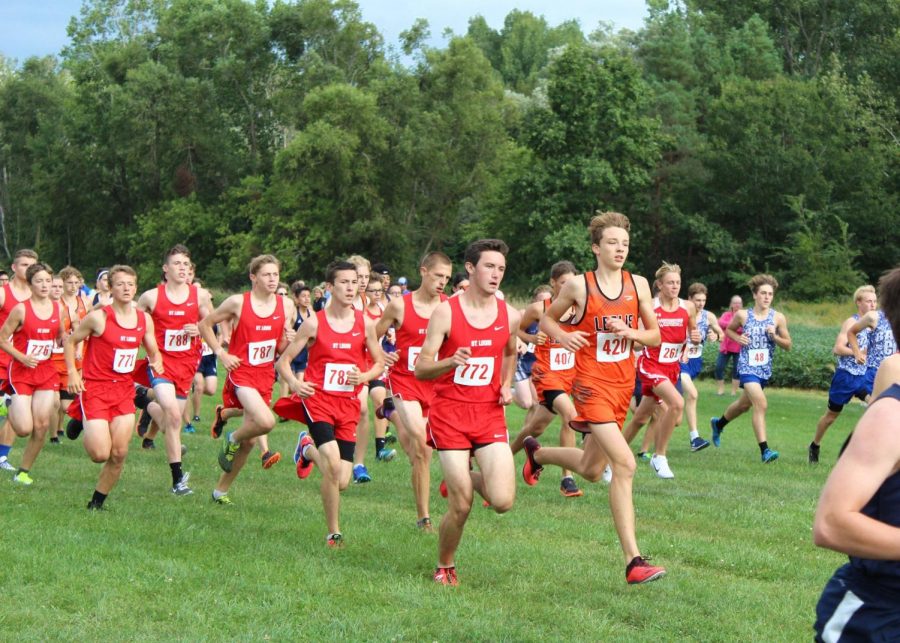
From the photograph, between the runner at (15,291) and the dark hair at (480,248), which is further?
the runner at (15,291)

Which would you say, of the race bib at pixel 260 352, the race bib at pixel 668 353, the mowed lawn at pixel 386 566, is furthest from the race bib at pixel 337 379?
the race bib at pixel 668 353

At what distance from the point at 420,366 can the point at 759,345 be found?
313 inches

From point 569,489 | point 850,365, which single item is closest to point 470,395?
point 569,489

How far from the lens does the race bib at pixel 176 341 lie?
11.8m

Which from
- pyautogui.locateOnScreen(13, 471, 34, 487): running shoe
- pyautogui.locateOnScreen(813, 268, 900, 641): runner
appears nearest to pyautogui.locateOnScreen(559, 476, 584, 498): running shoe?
pyautogui.locateOnScreen(13, 471, 34, 487): running shoe

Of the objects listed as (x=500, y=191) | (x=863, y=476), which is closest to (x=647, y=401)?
(x=863, y=476)

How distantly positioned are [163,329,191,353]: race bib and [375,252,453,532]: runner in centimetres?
250

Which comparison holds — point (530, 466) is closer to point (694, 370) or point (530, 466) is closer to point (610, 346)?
point (610, 346)

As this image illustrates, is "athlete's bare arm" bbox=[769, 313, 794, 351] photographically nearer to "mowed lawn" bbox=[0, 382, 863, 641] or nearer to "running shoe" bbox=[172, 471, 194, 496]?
"mowed lawn" bbox=[0, 382, 863, 641]

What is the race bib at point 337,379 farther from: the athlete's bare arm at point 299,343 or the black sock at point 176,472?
the black sock at point 176,472

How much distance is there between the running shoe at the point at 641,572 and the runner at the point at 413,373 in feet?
8.00

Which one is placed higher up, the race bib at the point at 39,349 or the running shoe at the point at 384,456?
the race bib at the point at 39,349

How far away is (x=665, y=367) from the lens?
12.8 metres

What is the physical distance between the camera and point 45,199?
6888cm
